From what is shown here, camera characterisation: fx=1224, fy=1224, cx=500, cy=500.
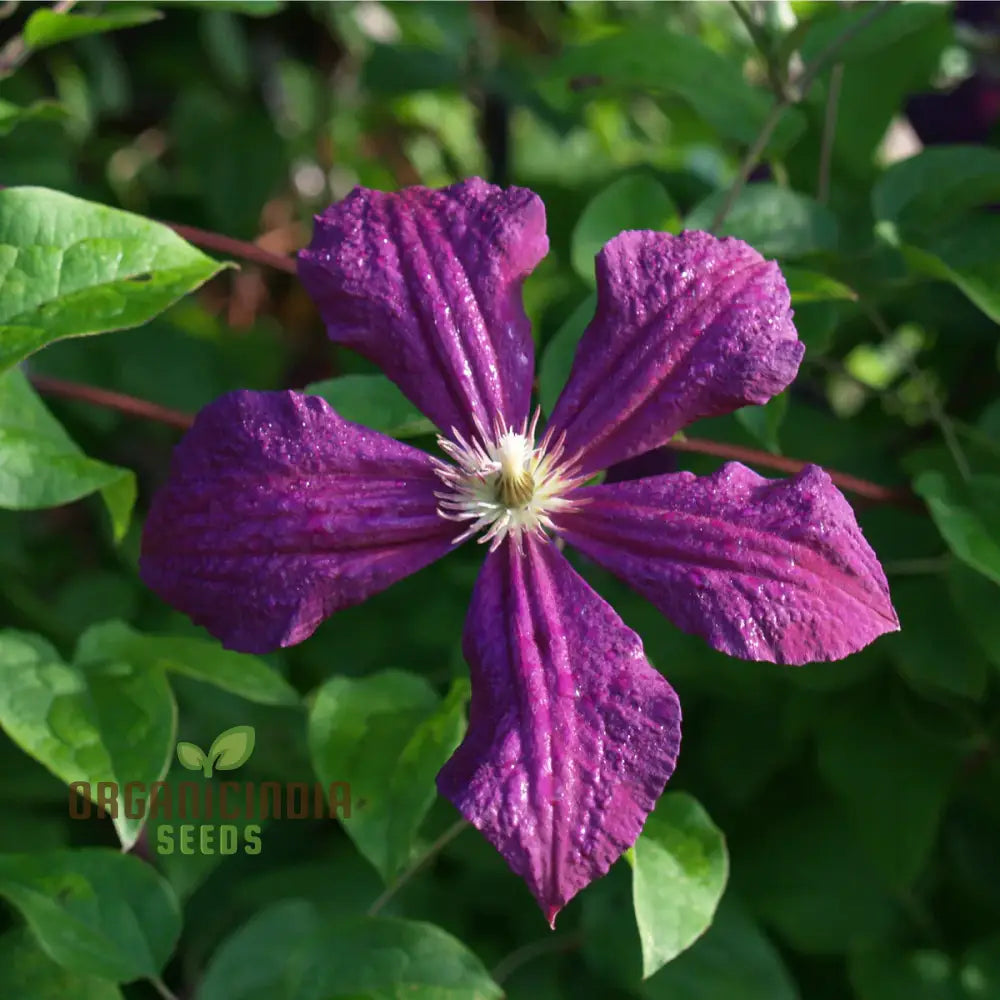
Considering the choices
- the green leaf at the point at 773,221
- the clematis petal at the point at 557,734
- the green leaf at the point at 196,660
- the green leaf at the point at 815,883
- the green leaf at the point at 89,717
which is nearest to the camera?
the clematis petal at the point at 557,734

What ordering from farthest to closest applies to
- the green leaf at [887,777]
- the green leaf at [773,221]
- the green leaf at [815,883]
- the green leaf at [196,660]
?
the green leaf at [815,883] → the green leaf at [887,777] → the green leaf at [773,221] → the green leaf at [196,660]

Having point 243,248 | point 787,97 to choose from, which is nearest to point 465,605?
point 243,248

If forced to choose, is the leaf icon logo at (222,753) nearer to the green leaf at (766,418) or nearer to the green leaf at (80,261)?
the green leaf at (80,261)

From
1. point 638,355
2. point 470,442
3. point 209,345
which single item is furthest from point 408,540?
point 209,345

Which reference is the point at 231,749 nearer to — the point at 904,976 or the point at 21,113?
the point at 21,113

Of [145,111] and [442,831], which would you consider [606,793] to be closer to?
[442,831]

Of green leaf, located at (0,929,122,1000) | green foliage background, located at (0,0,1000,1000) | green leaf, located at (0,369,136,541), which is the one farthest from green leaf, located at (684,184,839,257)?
green leaf, located at (0,929,122,1000)

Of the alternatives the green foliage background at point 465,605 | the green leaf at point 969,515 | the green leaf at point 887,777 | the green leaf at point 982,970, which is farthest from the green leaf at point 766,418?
the green leaf at point 982,970
